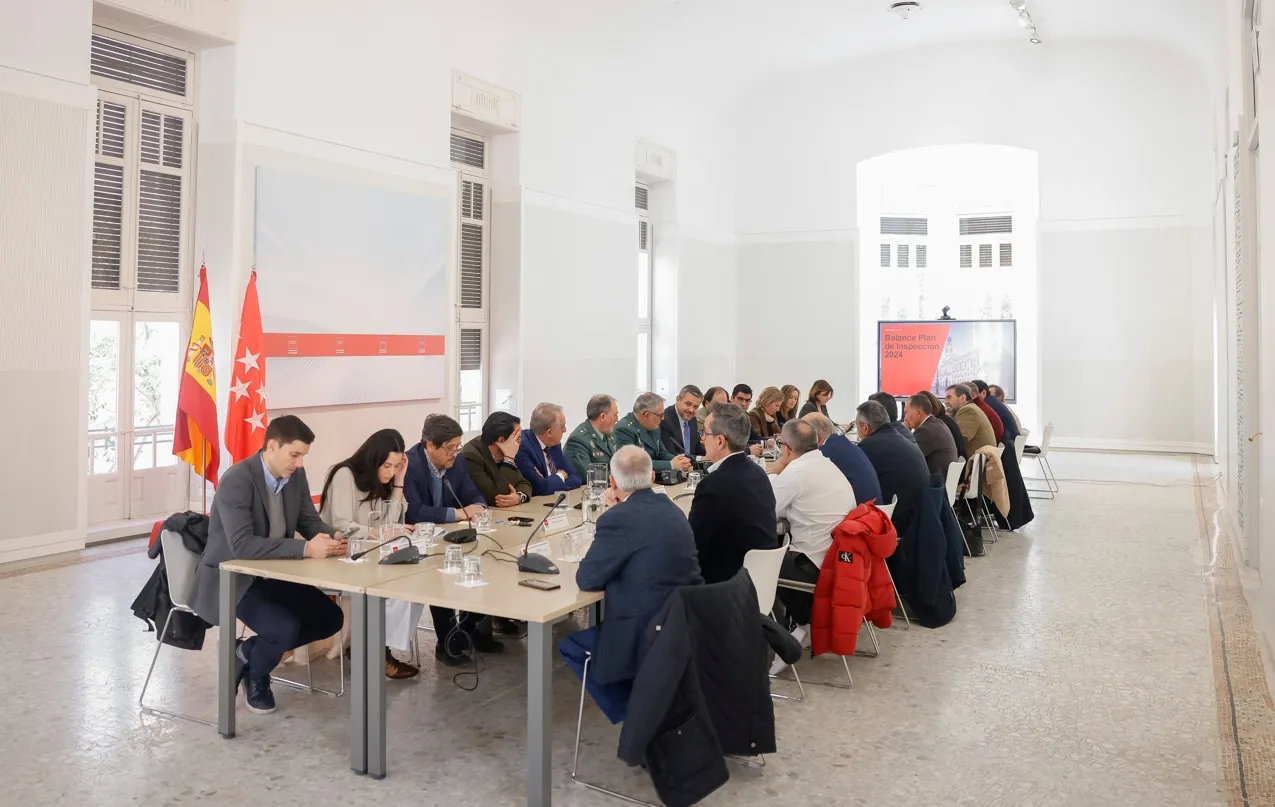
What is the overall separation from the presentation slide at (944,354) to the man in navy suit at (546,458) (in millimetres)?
9801

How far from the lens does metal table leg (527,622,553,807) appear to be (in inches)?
117

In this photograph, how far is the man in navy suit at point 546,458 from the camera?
18.4 ft

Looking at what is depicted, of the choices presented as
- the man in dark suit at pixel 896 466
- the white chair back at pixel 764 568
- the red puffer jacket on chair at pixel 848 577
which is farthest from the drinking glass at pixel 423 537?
the man in dark suit at pixel 896 466

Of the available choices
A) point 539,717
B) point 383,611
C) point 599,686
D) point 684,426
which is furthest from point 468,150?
point 539,717

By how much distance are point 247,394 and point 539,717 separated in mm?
4792

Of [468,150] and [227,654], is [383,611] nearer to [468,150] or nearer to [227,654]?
[227,654]

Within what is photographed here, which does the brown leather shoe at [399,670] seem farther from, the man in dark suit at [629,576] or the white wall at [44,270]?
the white wall at [44,270]

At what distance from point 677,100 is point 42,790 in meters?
12.1

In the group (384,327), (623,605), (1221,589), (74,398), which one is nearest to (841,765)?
(623,605)

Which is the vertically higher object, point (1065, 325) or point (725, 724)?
point (1065, 325)

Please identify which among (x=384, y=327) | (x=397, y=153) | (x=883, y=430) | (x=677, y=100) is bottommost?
(x=883, y=430)

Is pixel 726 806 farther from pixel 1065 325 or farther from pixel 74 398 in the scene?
pixel 1065 325

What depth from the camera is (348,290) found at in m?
8.34

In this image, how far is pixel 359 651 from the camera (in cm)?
326
